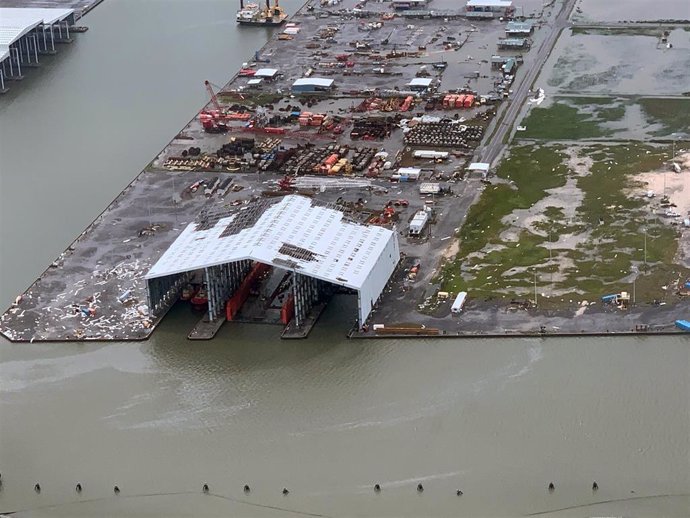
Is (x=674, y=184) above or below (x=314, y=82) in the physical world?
above

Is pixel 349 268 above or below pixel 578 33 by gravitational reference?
above

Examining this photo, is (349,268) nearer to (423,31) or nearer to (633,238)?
(633,238)

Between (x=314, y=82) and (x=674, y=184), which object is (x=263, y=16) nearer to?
(x=314, y=82)

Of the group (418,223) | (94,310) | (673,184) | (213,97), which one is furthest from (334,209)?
(213,97)

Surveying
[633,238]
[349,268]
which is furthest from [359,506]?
[633,238]

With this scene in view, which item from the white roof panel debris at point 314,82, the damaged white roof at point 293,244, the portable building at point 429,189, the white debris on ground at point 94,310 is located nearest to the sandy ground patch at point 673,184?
the portable building at point 429,189

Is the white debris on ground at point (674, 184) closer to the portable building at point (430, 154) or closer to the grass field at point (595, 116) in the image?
the grass field at point (595, 116)
